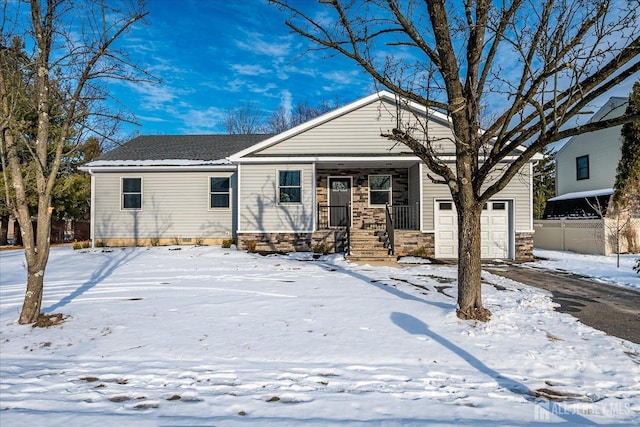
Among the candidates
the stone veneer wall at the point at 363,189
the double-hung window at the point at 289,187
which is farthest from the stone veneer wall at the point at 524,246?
the double-hung window at the point at 289,187

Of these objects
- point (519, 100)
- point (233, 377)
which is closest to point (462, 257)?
point (519, 100)

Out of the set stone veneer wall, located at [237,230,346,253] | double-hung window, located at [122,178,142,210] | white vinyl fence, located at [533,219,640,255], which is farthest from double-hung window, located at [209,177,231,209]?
white vinyl fence, located at [533,219,640,255]

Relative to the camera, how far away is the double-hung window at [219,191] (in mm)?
14234

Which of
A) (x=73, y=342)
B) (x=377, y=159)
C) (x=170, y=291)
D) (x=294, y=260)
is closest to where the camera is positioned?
(x=73, y=342)

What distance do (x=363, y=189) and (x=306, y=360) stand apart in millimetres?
10529

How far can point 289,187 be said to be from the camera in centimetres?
1275

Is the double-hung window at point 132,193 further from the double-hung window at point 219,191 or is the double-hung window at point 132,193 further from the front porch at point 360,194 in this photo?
the front porch at point 360,194

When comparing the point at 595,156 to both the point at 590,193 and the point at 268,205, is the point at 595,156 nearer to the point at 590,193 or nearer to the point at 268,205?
the point at 590,193

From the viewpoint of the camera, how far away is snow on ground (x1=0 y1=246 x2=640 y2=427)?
2881 mm

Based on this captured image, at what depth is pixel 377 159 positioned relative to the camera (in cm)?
1220

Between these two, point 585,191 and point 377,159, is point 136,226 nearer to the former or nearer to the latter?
point 377,159

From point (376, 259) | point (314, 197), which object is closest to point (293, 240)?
point (314, 197)

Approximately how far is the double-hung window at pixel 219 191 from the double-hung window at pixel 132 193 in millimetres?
2902

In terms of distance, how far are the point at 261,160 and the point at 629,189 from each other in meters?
14.4
